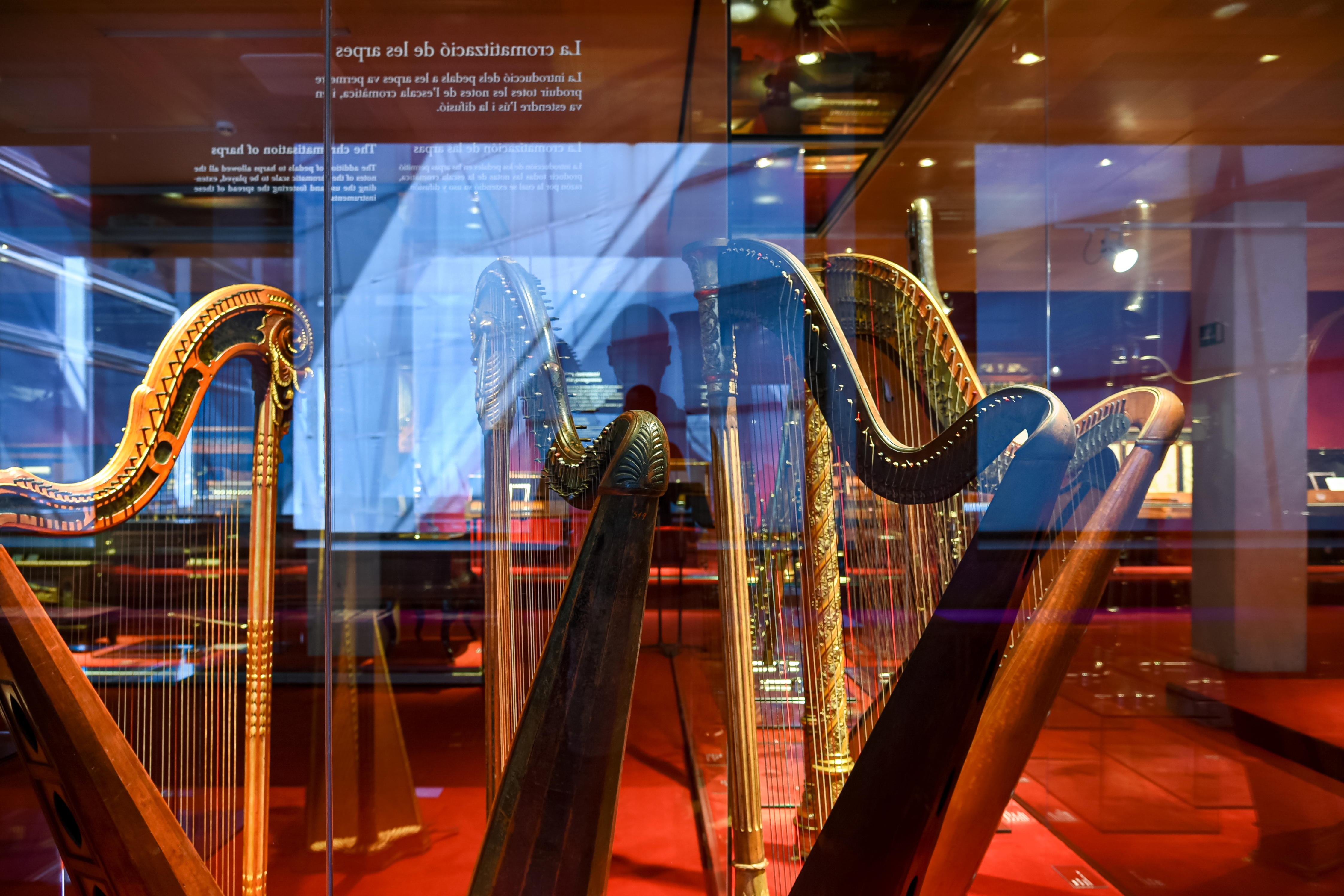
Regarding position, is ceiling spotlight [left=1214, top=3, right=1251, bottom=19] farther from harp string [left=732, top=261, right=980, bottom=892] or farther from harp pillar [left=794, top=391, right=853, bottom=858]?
harp pillar [left=794, top=391, right=853, bottom=858]

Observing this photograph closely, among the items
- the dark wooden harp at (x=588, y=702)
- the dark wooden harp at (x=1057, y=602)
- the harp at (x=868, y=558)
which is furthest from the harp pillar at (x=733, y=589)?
the dark wooden harp at (x=588, y=702)

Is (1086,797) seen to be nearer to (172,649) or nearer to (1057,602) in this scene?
(1057,602)

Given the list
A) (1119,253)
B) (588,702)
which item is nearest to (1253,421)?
(1119,253)

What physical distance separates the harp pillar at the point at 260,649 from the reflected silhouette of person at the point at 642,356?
27.8 inches

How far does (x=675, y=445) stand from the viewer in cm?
171

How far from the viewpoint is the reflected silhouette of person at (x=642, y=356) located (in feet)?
5.20

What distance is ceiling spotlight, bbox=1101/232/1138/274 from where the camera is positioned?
1738 mm

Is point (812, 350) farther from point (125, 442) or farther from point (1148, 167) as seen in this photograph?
point (1148, 167)

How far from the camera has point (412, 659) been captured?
217cm

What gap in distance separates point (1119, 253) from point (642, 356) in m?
1.25

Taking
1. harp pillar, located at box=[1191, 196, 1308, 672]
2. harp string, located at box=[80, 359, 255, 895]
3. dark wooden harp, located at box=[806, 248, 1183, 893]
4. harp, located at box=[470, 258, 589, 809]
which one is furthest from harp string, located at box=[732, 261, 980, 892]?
harp string, located at box=[80, 359, 255, 895]

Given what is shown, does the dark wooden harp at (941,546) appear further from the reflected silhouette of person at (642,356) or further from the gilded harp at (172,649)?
the gilded harp at (172,649)

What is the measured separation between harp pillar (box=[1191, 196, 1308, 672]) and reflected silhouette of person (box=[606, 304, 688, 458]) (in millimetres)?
1251

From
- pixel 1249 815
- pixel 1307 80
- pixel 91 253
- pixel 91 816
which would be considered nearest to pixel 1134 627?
pixel 1249 815
